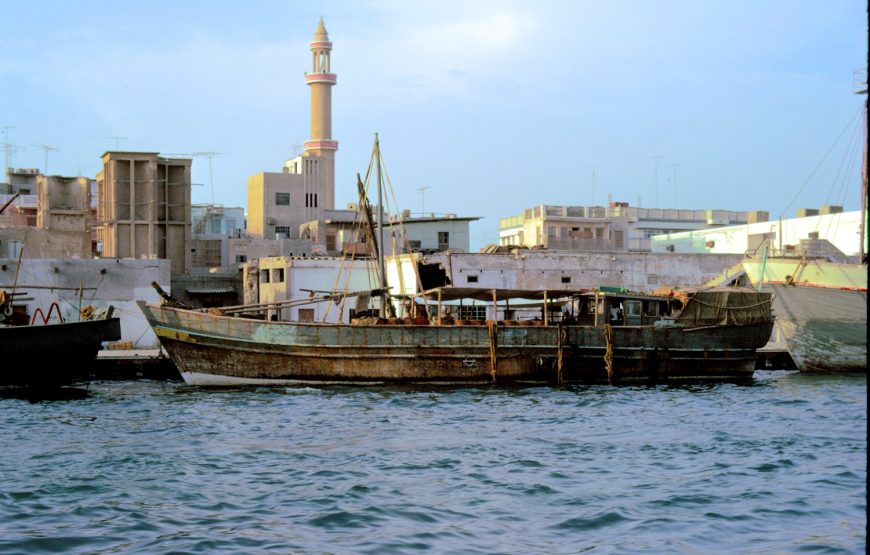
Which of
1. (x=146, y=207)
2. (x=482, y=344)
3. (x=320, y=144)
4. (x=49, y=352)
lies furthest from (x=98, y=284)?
(x=320, y=144)

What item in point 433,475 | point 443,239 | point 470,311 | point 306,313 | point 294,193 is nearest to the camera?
point 433,475

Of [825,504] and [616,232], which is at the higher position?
[616,232]

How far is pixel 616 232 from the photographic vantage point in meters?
55.2

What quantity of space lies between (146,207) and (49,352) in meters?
25.2

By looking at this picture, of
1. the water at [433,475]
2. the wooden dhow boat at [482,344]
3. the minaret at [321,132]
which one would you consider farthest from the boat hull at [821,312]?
the minaret at [321,132]

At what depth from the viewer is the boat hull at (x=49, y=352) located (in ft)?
84.7

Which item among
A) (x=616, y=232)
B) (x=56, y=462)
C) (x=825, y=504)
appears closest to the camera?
(x=825, y=504)

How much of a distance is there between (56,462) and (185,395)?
31.7ft

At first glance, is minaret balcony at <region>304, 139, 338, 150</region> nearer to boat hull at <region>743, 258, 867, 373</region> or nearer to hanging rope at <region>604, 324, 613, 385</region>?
boat hull at <region>743, 258, 867, 373</region>

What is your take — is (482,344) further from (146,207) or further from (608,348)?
(146,207)

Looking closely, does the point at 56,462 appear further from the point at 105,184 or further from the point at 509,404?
the point at 105,184

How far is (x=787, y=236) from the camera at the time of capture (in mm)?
53125

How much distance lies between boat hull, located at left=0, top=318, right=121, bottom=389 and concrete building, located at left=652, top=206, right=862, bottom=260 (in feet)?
89.6

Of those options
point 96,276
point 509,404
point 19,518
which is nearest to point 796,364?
point 509,404
